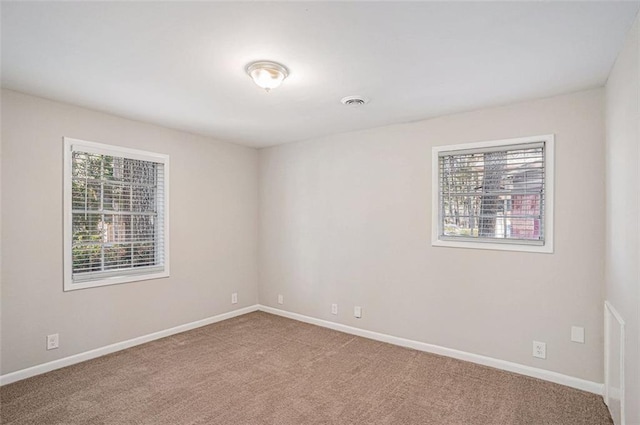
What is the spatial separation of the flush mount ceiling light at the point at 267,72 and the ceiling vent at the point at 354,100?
2.35 ft

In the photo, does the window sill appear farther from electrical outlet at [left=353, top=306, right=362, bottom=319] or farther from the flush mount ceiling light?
the flush mount ceiling light

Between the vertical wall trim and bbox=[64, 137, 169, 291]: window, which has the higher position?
bbox=[64, 137, 169, 291]: window

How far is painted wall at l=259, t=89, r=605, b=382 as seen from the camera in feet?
9.06

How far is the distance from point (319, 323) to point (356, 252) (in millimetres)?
1084

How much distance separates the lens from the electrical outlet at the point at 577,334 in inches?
108

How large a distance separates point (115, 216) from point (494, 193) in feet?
12.4

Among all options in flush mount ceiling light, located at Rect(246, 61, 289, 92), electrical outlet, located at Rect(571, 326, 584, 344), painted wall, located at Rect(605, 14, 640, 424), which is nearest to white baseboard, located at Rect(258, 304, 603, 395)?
electrical outlet, located at Rect(571, 326, 584, 344)

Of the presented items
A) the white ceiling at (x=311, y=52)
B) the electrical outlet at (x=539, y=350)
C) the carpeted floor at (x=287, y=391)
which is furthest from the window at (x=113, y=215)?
the electrical outlet at (x=539, y=350)

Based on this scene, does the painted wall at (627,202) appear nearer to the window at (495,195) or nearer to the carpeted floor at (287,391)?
the window at (495,195)

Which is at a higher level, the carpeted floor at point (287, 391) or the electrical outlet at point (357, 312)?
the electrical outlet at point (357, 312)

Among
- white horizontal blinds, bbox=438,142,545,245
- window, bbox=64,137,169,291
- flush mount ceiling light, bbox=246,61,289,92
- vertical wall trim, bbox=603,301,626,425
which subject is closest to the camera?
vertical wall trim, bbox=603,301,626,425

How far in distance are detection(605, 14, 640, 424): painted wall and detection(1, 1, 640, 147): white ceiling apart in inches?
9.0

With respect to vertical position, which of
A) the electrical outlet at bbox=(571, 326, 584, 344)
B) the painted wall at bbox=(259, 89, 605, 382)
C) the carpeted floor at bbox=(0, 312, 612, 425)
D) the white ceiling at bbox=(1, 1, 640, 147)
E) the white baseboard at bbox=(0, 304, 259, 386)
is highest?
the white ceiling at bbox=(1, 1, 640, 147)

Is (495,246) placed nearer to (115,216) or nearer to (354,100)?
(354,100)
